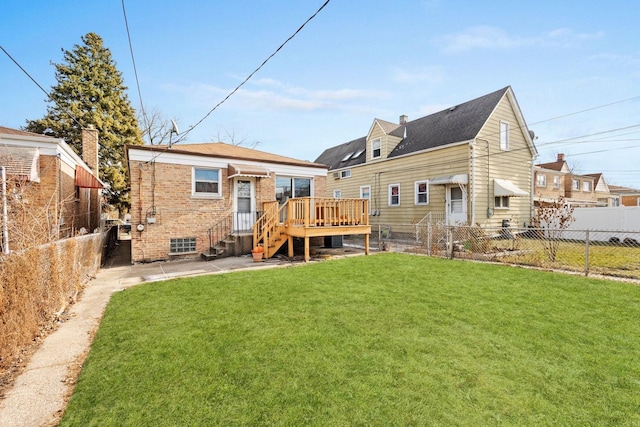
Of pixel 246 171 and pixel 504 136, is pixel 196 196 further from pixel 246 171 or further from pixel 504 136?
pixel 504 136

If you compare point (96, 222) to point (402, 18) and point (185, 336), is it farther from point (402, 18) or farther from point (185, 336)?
point (402, 18)

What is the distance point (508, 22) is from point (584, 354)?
8370 millimetres

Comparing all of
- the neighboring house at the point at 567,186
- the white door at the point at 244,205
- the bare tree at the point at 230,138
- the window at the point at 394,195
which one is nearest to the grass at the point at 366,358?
the white door at the point at 244,205

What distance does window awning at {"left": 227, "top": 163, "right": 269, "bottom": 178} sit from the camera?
1084 centimetres

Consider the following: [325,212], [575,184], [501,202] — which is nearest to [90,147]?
[325,212]

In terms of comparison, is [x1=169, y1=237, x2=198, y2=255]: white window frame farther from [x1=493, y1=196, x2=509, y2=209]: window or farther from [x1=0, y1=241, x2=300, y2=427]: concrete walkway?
[x1=493, y1=196, x2=509, y2=209]: window

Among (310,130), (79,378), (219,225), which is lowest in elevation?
(79,378)

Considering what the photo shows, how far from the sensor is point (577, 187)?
29.5m

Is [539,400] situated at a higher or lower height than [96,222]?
lower

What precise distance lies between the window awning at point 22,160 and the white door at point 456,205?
1537cm

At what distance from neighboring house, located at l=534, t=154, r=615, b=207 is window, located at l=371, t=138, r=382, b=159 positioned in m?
13.0

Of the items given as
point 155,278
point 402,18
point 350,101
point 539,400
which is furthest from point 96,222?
point 539,400

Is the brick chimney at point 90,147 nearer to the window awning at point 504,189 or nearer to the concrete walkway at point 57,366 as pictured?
the concrete walkway at point 57,366

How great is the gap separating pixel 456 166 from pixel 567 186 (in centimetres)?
2202
